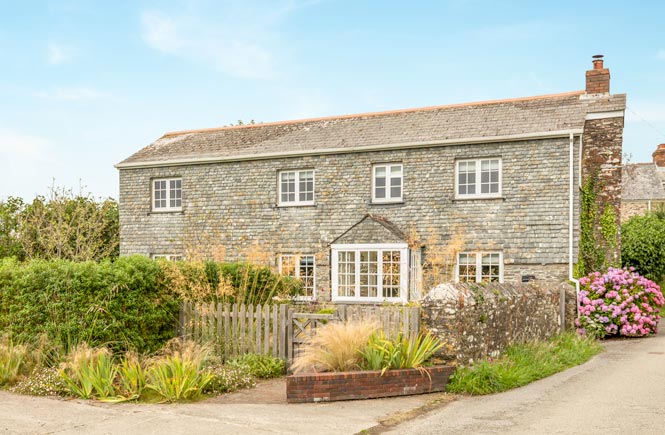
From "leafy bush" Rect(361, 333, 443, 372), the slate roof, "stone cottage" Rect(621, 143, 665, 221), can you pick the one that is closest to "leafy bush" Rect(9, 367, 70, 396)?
"leafy bush" Rect(361, 333, 443, 372)

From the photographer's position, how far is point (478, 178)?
2059 centimetres

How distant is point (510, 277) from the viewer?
19.7 m

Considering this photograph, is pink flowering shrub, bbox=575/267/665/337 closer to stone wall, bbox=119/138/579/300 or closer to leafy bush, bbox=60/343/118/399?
stone wall, bbox=119/138/579/300

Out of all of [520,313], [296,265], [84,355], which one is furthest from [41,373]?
[296,265]

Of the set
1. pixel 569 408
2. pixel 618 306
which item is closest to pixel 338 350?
pixel 569 408

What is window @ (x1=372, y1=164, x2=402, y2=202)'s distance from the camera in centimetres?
2169

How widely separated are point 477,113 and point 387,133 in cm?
298

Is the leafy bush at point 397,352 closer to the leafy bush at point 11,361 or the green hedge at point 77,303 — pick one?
the green hedge at point 77,303

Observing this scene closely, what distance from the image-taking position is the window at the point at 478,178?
20.4 meters

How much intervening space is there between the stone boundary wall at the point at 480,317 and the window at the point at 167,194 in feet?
46.9

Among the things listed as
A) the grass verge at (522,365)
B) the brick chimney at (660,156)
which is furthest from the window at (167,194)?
the brick chimney at (660,156)

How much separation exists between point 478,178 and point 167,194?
37.1 ft

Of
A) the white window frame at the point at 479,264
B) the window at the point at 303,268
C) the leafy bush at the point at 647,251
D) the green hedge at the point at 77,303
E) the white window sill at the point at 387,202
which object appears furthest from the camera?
the leafy bush at the point at 647,251

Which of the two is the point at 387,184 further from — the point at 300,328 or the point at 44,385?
the point at 44,385
